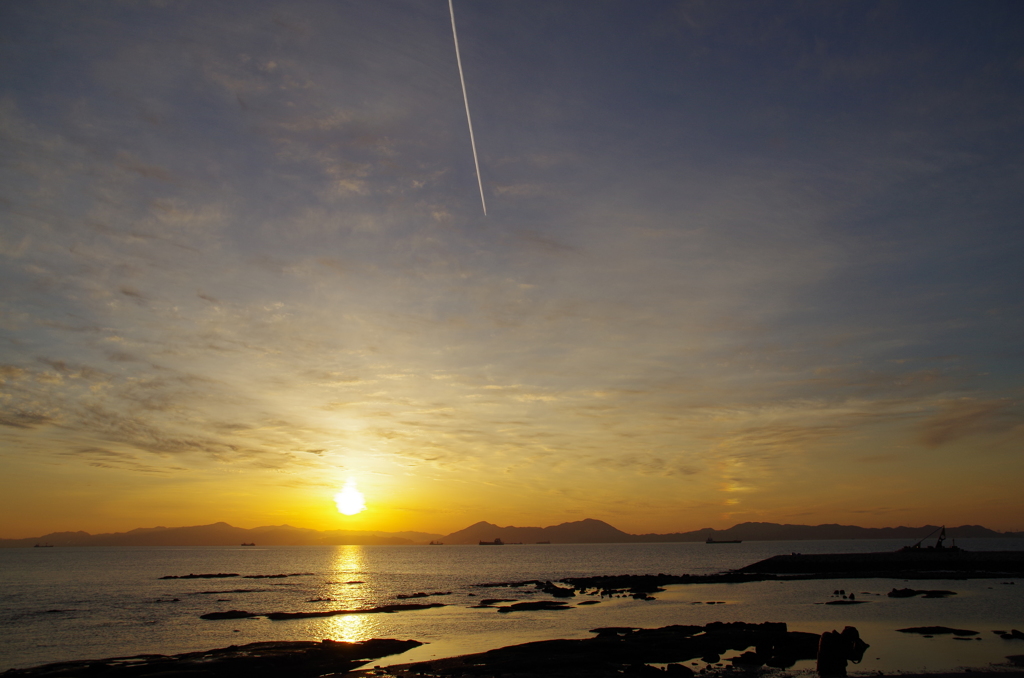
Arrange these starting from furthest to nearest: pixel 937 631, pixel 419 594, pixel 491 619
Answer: pixel 419 594
pixel 491 619
pixel 937 631

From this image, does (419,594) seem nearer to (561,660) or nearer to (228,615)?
(228,615)

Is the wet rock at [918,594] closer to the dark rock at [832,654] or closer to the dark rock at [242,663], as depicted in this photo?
the dark rock at [832,654]

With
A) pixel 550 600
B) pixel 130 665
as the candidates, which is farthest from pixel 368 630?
pixel 550 600

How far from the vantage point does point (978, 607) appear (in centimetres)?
5453

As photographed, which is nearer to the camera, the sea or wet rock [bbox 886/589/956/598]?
the sea

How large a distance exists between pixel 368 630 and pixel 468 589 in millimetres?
43996

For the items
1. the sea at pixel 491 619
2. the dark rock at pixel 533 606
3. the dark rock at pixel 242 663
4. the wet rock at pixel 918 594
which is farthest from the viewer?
the wet rock at pixel 918 594

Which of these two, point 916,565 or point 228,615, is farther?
point 916,565

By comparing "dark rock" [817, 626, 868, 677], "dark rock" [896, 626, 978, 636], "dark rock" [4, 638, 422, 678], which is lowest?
"dark rock" [4, 638, 422, 678]

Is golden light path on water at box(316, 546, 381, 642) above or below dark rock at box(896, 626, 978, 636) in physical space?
below

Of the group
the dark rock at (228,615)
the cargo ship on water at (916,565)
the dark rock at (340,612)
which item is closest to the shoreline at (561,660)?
the dark rock at (228,615)

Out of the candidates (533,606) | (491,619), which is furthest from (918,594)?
(491,619)

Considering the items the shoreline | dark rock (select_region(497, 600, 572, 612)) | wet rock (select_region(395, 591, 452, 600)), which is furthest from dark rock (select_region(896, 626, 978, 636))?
wet rock (select_region(395, 591, 452, 600))

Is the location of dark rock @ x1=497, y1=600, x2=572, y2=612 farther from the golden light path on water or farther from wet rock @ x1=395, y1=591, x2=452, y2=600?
wet rock @ x1=395, y1=591, x2=452, y2=600
